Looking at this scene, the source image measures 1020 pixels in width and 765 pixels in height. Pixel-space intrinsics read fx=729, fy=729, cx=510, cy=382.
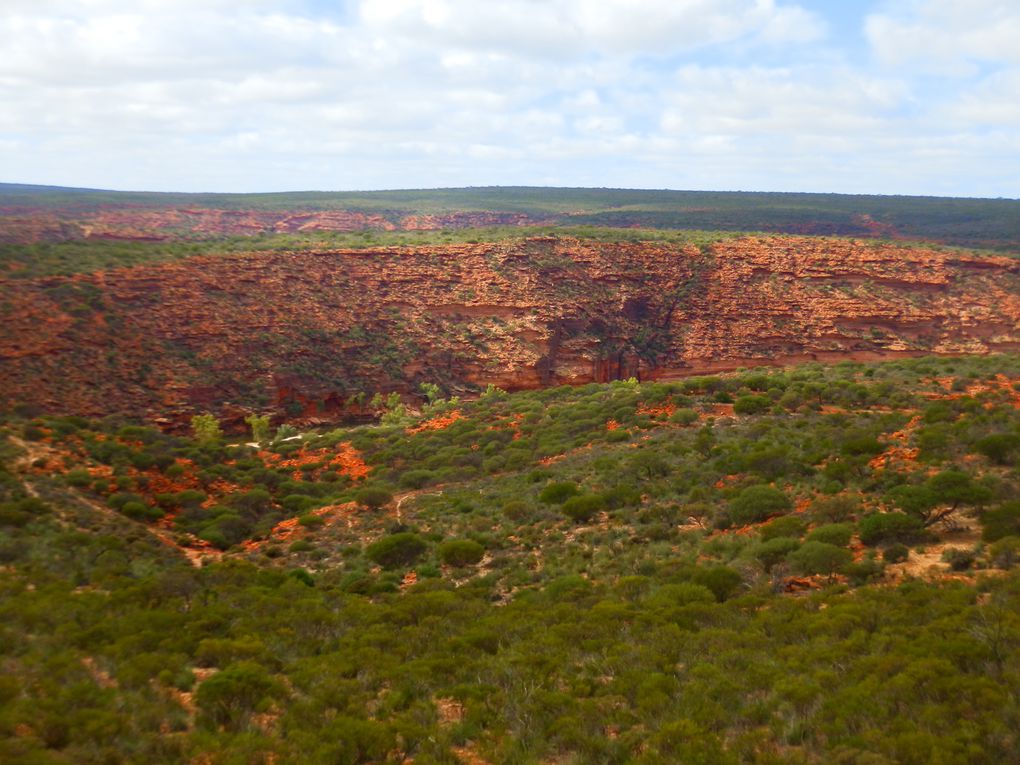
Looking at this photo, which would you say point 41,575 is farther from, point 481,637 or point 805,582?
→ point 805,582

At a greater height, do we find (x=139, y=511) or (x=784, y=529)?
(x=784, y=529)

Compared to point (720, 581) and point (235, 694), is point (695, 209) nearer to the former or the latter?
point (720, 581)

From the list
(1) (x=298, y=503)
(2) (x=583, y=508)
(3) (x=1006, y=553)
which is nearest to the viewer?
(3) (x=1006, y=553)

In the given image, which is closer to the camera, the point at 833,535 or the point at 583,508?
the point at 833,535

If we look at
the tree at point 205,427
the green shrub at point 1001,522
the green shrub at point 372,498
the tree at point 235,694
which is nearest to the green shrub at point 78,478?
the green shrub at point 372,498

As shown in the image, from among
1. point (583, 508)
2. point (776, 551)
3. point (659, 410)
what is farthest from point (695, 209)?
point (776, 551)

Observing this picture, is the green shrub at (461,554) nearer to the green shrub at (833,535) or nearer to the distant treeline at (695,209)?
the green shrub at (833,535)

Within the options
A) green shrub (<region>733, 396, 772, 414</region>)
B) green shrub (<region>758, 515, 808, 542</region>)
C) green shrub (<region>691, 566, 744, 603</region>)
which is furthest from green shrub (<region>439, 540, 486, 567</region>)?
green shrub (<region>733, 396, 772, 414</region>)

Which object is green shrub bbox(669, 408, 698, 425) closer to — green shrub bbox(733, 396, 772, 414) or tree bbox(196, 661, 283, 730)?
green shrub bbox(733, 396, 772, 414)
